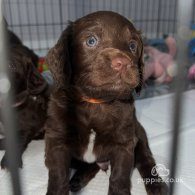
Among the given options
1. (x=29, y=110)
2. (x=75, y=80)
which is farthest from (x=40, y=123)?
(x=75, y=80)

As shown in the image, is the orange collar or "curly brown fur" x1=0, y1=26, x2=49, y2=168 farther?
"curly brown fur" x1=0, y1=26, x2=49, y2=168

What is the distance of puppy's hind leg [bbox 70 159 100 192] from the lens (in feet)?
4.81

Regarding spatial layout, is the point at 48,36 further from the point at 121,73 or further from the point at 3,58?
the point at 3,58

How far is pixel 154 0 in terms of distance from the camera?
5.46 m

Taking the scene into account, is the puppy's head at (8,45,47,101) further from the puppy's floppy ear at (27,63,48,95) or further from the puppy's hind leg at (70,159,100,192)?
the puppy's hind leg at (70,159,100,192)

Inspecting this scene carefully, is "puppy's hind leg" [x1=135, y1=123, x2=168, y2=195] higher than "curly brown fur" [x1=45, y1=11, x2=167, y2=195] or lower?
lower

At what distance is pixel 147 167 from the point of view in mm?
1493

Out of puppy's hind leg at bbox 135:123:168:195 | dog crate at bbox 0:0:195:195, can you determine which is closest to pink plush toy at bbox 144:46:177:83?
dog crate at bbox 0:0:195:195

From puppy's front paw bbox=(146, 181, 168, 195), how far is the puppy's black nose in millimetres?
581

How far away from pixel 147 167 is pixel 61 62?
0.64 meters

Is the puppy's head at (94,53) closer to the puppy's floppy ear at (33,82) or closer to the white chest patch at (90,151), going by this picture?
the white chest patch at (90,151)

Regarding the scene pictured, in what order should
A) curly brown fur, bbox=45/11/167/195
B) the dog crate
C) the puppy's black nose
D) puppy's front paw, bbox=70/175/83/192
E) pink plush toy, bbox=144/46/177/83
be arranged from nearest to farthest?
the puppy's black nose
curly brown fur, bbox=45/11/167/195
puppy's front paw, bbox=70/175/83/192
the dog crate
pink plush toy, bbox=144/46/177/83

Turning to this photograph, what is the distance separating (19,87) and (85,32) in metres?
0.61

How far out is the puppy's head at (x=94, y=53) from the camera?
1.20 metres
